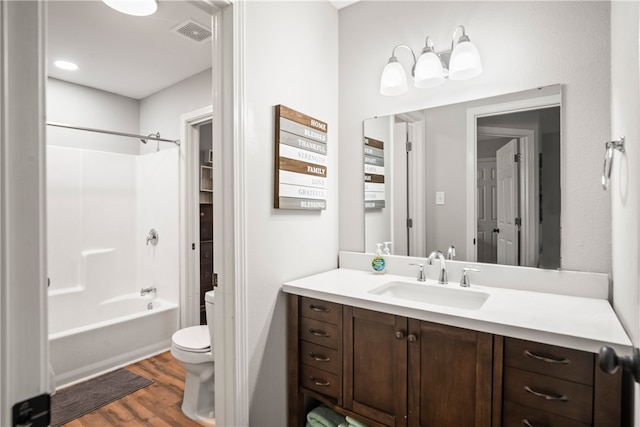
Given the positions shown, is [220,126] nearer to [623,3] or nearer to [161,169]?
[623,3]

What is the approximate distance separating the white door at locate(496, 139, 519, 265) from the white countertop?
19cm

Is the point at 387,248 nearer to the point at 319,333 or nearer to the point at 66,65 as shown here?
the point at 319,333

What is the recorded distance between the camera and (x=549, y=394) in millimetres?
1116

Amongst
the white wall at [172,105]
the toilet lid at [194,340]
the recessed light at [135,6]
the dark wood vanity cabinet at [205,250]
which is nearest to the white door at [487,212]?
the toilet lid at [194,340]

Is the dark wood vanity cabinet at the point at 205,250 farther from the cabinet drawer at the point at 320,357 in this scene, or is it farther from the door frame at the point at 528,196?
the door frame at the point at 528,196

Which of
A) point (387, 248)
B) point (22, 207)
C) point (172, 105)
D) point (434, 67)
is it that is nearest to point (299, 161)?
point (387, 248)

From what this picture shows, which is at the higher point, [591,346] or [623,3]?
[623,3]

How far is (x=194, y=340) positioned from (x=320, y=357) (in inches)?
39.0

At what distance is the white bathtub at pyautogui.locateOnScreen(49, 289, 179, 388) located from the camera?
8.11 feet

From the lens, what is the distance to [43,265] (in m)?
0.56

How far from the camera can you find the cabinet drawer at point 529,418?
1.09m

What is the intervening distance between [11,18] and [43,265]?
0.40 metres

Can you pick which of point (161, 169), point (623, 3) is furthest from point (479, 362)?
point (161, 169)

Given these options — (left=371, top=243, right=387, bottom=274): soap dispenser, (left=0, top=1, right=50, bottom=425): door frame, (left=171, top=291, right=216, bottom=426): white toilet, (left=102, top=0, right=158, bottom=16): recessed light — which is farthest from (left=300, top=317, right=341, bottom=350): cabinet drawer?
(left=102, top=0, right=158, bottom=16): recessed light
